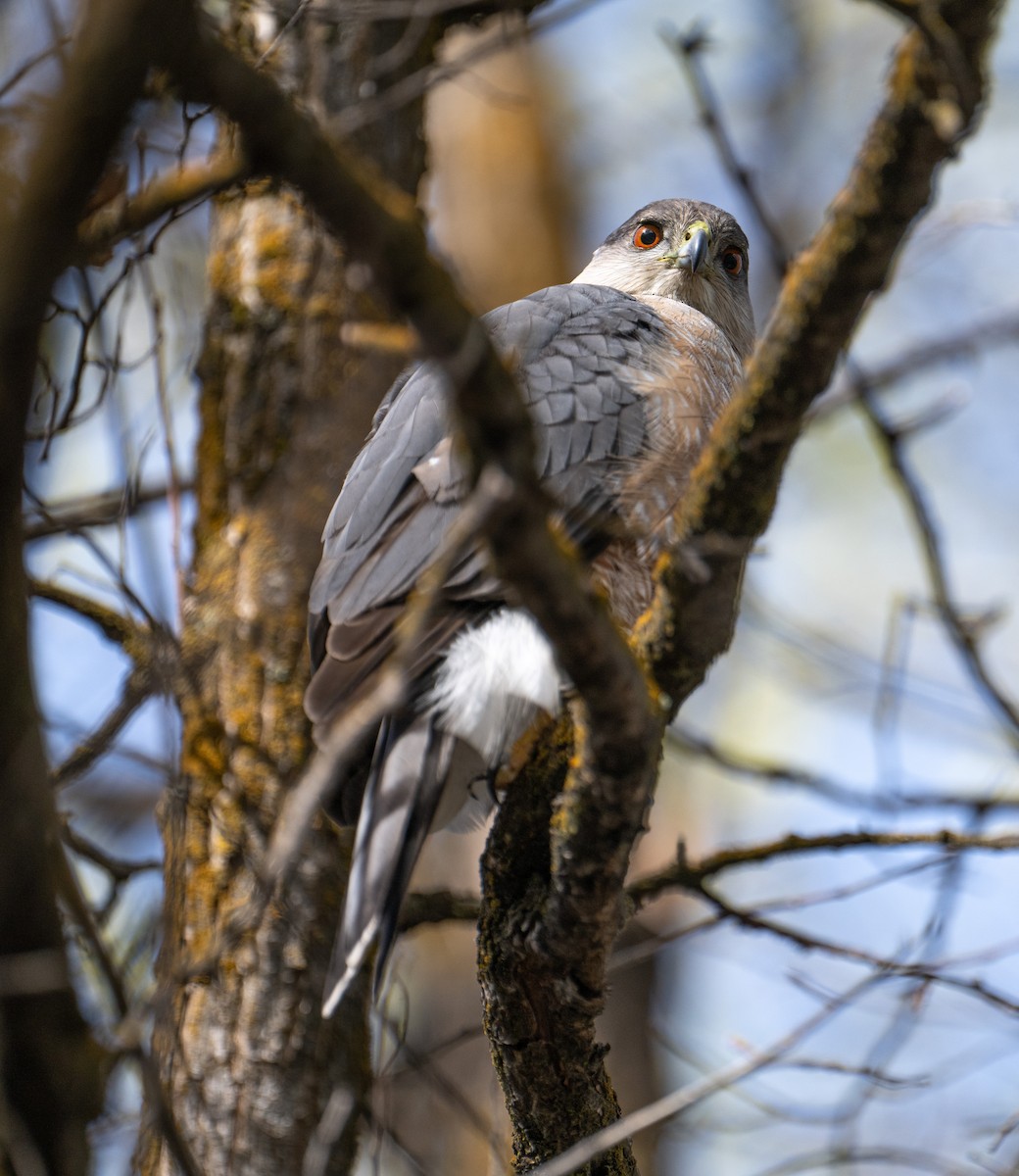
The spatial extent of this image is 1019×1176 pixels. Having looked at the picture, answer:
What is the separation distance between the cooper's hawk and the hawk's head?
3.30 ft

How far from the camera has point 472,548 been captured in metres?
2.97

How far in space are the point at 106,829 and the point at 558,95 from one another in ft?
26.3

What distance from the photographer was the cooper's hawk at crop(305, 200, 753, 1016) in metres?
2.95

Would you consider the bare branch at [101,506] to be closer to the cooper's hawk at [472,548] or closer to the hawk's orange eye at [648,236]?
the cooper's hawk at [472,548]

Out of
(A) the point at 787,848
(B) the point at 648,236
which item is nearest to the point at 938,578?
(A) the point at 787,848

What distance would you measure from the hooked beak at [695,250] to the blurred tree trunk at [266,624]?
3.43 feet

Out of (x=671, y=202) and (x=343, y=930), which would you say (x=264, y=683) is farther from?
(x=671, y=202)

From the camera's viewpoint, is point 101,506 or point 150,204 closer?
point 150,204

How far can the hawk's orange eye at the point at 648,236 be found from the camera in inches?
204

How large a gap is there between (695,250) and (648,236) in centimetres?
38

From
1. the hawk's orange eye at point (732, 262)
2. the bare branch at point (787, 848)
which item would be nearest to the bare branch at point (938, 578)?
the bare branch at point (787, 848)

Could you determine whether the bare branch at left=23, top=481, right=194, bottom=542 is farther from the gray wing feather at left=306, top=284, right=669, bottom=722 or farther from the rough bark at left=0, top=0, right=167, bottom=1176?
the rough bark at left=0, top=0, right=167, bottom=1176

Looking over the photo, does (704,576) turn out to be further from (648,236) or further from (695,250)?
(648,236)

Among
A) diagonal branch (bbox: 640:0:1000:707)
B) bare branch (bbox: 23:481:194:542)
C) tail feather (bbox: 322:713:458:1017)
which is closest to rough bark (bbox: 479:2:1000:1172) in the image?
diagonal branch (bbox: 640:0:1000:707)
